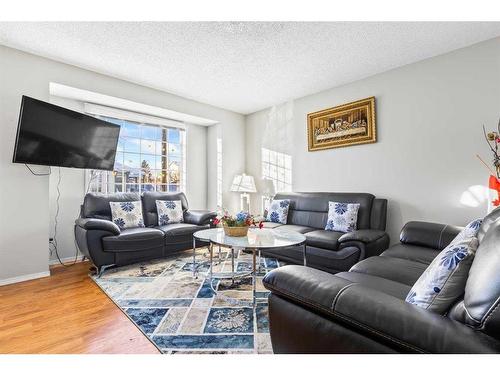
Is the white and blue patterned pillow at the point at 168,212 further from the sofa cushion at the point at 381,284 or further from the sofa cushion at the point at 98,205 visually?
the sofa cushion at the point at 381,284

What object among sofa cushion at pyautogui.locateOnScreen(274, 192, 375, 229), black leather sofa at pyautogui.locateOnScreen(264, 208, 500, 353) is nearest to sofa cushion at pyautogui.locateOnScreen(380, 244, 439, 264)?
black leather sofa at pyautogui.locateOnScreen(264, 208, 500, 353)

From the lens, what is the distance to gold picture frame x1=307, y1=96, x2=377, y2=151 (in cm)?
342

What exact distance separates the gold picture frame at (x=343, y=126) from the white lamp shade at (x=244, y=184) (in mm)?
1249

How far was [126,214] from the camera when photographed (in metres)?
3.44

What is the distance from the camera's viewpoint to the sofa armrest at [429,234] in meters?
2.26

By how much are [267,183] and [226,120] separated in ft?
4.73

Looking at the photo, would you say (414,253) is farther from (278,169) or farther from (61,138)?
(61,138)

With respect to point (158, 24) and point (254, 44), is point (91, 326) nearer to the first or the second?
point (158, 24)

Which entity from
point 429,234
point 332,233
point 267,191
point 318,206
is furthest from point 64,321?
point 267,191

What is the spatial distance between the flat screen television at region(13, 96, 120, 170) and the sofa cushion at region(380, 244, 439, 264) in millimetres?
3437

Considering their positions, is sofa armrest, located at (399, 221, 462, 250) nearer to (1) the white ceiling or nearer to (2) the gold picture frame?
(2) the gold picture frame

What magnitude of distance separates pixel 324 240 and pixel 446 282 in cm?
181
